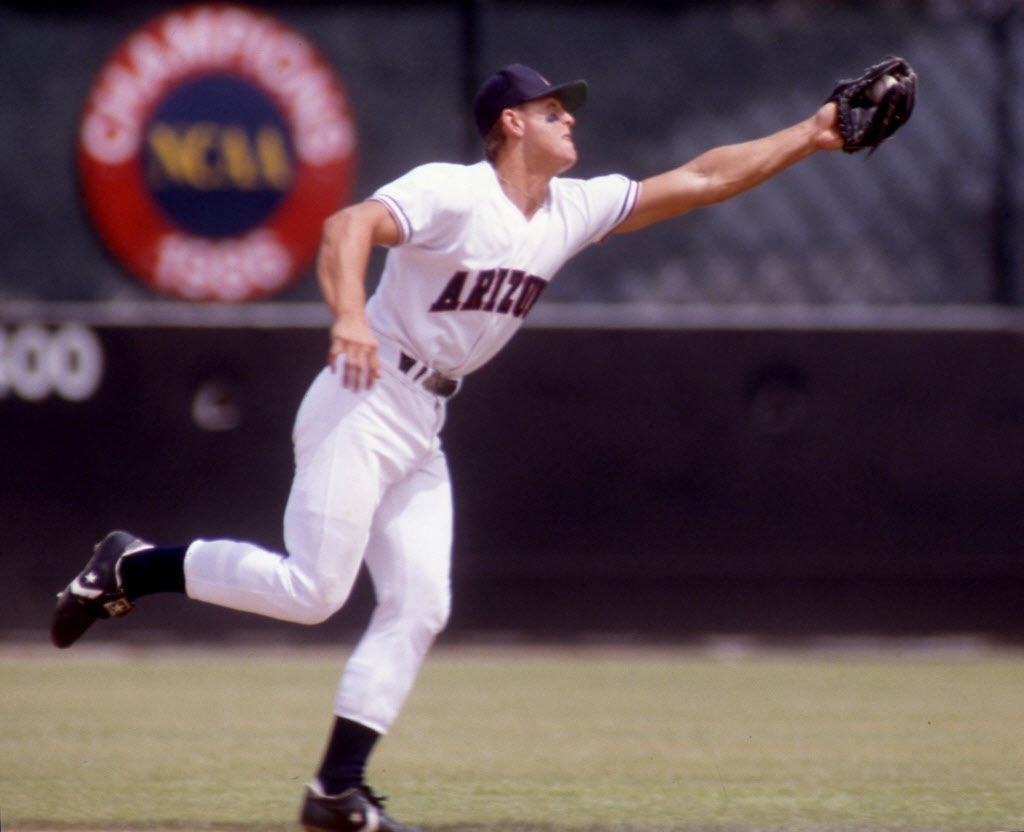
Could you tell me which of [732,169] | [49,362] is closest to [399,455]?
[732,169]

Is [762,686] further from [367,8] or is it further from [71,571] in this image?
[367,8]

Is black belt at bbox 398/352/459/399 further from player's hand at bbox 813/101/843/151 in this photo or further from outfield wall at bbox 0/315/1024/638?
outfield wall at bbox 0/315/1024/638

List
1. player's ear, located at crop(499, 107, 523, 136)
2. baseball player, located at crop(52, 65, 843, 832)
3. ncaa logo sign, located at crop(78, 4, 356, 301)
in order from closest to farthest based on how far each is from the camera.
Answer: baseball player, located at crop(52, 65, 843, 832), player's ear, located at crop(499, 107, 523, 136), ncaa logo sign, located at crop(78, 4, 356, 301)

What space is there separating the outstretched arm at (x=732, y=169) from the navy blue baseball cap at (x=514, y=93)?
312 millimetres

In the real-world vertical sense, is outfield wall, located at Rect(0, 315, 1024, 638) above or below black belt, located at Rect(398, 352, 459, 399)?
below

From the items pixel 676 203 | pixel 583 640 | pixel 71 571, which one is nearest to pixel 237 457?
pixel 71 571

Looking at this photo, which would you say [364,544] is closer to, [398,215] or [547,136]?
[398,215]

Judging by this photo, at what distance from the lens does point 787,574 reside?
781 centimetres

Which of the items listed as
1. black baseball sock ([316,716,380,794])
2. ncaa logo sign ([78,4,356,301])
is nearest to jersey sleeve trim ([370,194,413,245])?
black baseball sock ([316,716,380,794])

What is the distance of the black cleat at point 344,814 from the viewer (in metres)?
4.10

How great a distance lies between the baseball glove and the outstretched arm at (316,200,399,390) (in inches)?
50.1

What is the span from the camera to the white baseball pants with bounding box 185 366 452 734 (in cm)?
427

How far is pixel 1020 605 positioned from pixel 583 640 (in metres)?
1.79

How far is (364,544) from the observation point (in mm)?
4316
